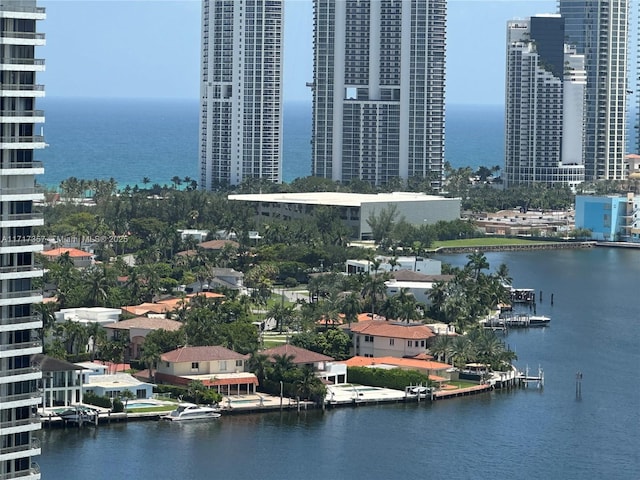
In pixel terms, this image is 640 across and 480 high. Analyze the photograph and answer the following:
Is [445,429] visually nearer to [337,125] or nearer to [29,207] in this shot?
[29,207]

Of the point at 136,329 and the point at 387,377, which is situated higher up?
the point at 136,329

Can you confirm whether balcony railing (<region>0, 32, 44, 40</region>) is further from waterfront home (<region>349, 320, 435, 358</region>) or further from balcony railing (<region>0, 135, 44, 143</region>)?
waterfront home (<region>349, 320, 435, 358</region>)

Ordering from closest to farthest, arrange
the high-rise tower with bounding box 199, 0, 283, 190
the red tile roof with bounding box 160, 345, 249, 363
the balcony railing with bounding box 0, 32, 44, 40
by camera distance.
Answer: the balcony railing with bounding box 0, 32, 44, 40, the red tile roof with bounding box 160, 345, 249, 363, the high-rise tower with bounding box 199, 0, 283, 190

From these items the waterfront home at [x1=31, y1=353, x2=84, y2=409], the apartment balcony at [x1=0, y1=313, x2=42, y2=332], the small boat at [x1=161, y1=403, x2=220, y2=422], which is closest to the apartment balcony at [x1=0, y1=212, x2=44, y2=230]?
the apartment balcony at [x1=0, y1=313, x2=42, y2=332]

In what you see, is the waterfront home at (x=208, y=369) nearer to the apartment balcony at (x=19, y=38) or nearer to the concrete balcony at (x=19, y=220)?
the concrete balcony at (x=19, y=220)

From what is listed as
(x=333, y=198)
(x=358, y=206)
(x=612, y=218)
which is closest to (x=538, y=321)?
(x=358, y=206)

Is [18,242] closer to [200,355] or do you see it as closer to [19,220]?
[19,220]
